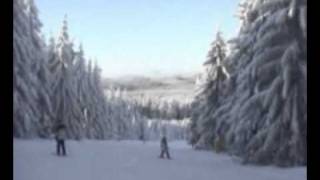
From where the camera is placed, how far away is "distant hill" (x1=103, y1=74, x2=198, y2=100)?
292 inches

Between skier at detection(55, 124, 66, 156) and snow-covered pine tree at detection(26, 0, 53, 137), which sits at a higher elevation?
snow-covered pine tree at detection(26, 0, 53, 137)

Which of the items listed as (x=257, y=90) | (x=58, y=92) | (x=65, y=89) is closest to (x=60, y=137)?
(x=58, y=92)

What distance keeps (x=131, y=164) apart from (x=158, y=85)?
0.98 meters

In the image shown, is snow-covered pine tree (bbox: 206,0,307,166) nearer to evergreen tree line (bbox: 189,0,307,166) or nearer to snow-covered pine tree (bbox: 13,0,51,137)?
evergreen tree line (bbox: 189,0,307,166)

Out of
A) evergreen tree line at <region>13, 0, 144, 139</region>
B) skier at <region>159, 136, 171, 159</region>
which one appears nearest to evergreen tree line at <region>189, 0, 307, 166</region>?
skier at <region>159, 136, 171, 159</region>

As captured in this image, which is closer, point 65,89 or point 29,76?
point 29,76

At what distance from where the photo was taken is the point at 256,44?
7.98m

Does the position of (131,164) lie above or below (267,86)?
below

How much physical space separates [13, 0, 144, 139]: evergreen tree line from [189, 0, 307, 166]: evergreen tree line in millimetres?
935

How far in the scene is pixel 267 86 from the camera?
315 inches

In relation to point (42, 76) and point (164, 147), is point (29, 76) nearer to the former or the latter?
point (42, 76)

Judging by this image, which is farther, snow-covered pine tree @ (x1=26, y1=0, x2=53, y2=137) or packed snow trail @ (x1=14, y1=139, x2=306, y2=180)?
snow-covered pine tree @ (x1=26, y1=0, x2=53, y2=137)
